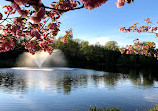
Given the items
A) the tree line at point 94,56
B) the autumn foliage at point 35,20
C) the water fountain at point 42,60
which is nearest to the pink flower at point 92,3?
the autumn foliage at point 35,20

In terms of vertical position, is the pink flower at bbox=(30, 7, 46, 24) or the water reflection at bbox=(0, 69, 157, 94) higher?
the pink flower at bbox=(30, 7, 46, 24)

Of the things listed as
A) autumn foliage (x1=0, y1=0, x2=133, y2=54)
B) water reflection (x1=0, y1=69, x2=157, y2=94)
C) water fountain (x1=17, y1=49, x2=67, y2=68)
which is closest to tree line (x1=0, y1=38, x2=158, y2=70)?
water fountain (x1=17, y1=49, x2=67, y2=68)

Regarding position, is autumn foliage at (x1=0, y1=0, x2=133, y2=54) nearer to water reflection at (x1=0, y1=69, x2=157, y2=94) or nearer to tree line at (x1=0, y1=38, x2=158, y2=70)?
water reflection at (x1=0, y1=69, x2=157, y2=94)

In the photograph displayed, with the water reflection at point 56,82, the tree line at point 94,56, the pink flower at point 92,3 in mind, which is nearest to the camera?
the pink flower at point 92,3

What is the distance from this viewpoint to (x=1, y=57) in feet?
301

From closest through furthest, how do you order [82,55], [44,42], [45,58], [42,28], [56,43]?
[42,28]
[44,42]
[45,58]
[56,43]
[82,55]

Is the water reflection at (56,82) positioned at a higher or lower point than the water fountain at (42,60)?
lower

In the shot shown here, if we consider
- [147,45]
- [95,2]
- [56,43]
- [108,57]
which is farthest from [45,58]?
[95,2]

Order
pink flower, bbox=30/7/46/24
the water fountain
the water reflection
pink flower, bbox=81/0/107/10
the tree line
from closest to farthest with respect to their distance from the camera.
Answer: pink flower, bbox=81/0/107/10 < pink flower, bbox=30/7/46/24 < the water reflection < the water fountain < the tree line

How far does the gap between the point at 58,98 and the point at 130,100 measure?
7.28 metres

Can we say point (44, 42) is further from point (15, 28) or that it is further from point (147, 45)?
point (147, 45)

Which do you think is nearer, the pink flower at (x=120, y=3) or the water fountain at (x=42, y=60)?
the pink flower at (x=120, y=3)

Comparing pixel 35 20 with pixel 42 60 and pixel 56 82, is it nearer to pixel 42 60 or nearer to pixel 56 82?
pixel 56 82

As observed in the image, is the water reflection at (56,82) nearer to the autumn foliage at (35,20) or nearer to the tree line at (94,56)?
the autumn foliage at (35,20)
